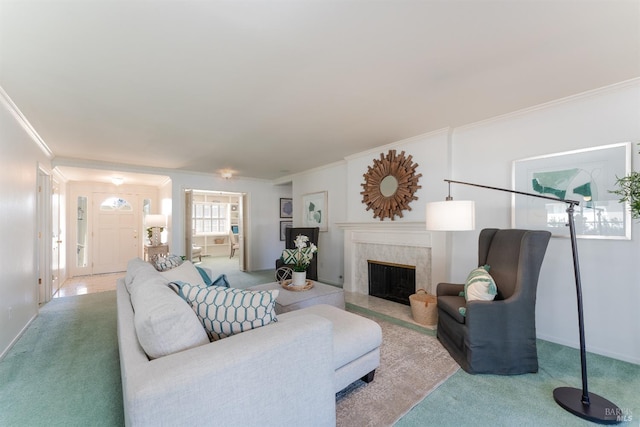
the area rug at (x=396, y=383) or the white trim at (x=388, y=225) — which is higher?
the white trim at (x=388, y=225)

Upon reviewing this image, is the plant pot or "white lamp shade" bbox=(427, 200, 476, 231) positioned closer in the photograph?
"white lamp shade" bbox=(427, 200, 476, 231)

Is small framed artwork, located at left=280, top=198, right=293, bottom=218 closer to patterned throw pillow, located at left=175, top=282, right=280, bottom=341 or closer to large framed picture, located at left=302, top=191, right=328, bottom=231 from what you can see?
large framed picture, located at left=302, top=191, right=328, bottom=231

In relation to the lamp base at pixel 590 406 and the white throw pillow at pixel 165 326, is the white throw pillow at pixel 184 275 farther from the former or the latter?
the lamp base at pixel 590 406

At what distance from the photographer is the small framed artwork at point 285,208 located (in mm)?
6963

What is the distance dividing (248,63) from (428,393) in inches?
103

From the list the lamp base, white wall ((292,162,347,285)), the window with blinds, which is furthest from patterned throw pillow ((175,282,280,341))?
the window with blinds

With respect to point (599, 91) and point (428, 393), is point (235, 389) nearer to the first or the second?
point (428, 393)

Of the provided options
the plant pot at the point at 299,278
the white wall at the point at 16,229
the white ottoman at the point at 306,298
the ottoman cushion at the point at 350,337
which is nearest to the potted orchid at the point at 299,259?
the plant pot at the point at 299,278

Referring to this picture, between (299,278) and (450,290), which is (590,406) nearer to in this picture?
(450,290)

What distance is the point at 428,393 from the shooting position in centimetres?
180

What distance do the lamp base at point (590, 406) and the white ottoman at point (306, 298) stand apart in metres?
1.85

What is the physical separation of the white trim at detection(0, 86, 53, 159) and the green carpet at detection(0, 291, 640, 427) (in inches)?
87.8

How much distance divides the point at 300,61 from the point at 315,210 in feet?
12.5

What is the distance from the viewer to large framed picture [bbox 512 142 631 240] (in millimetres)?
2244
